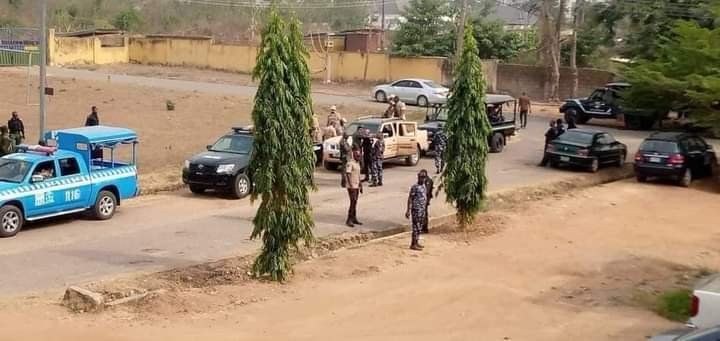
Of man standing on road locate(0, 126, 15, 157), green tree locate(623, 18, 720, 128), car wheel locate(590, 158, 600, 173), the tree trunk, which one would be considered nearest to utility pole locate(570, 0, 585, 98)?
the tree trunk

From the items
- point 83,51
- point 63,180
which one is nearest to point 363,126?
point 63,180

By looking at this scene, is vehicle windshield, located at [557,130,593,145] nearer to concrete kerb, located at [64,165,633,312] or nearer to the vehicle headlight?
concrete kerb, located at [64,165,633,312]

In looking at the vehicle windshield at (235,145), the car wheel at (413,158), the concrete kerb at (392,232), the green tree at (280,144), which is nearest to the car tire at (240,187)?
the vehicle windshield at (235,145)

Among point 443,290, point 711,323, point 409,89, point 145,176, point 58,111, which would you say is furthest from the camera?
point 409,89

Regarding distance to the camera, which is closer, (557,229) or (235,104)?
(557,229)

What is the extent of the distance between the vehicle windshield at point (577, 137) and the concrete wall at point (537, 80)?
21656mm

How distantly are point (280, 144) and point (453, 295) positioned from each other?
12.4ft

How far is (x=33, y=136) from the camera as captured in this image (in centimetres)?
3272

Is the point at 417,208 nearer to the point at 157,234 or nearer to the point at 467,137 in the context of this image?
the point at 467,137

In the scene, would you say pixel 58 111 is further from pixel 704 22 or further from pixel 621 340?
pixel 621 340

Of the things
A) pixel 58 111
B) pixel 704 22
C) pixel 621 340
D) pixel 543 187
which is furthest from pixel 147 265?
pixel 704 22

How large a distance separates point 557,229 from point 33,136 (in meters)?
18.5

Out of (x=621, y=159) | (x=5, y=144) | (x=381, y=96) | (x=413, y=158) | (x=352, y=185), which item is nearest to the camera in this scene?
(x=352, y=185)

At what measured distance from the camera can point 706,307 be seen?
11.5m
